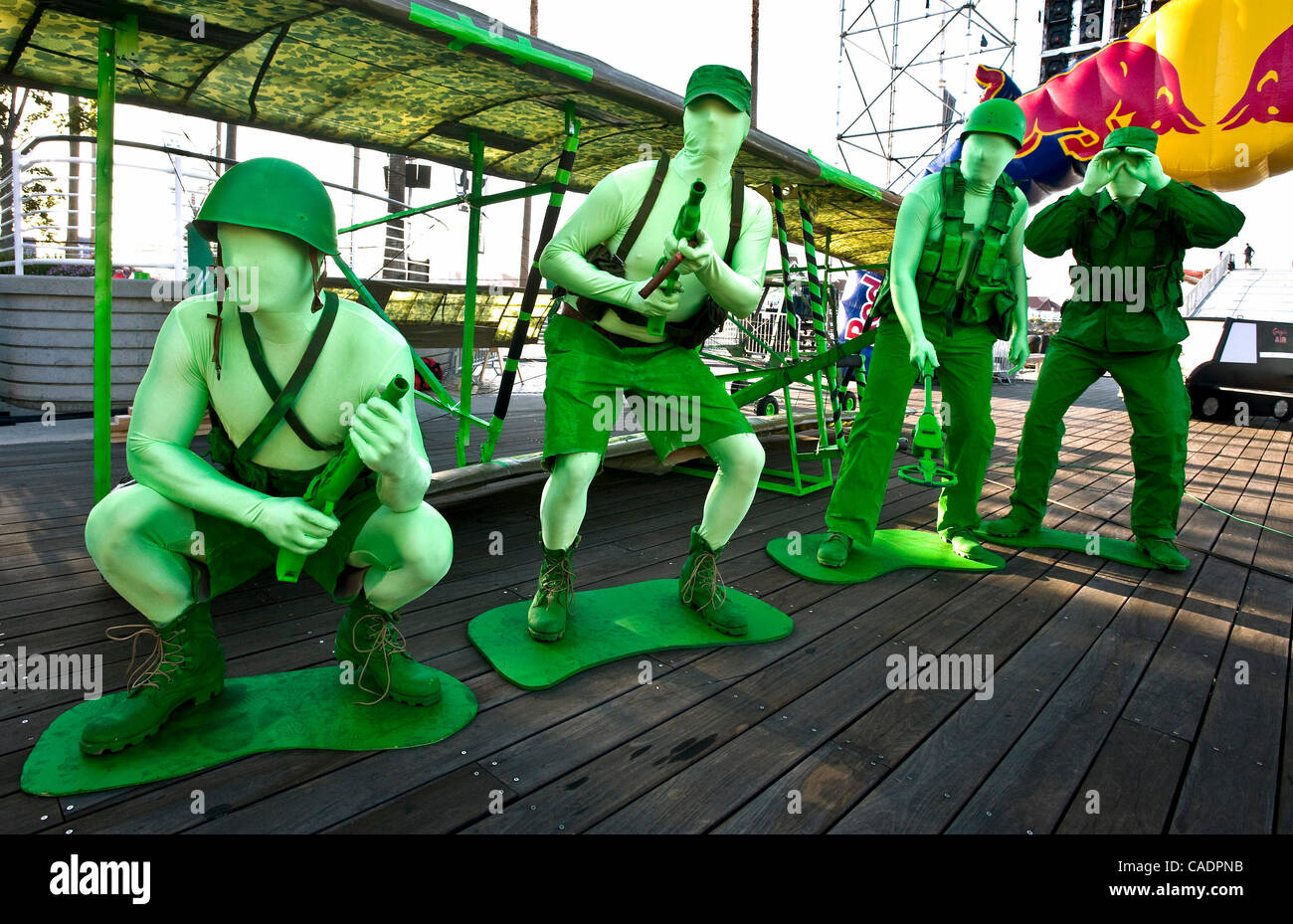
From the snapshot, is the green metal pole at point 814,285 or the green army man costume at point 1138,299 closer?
the green army man costume at point 1138,299

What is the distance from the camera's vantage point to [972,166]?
3414 millimetres

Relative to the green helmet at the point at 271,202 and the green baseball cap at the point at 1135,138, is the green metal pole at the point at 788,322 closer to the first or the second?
the green baseball cap at the point at 1135,138

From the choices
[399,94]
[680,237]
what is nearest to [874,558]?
[680,237]

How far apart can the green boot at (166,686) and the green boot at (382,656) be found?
323mm

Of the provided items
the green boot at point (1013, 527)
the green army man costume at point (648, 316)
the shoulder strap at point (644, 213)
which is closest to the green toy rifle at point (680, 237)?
the green army man costume at point (648, 316)

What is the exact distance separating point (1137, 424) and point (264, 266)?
3733mm

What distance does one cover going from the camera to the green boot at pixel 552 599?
8.15ft

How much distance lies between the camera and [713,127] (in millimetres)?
2373

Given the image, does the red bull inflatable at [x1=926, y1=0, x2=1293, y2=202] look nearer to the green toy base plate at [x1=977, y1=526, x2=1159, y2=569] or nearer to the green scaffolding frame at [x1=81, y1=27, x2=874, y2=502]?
the green scaffolding frame at [x1=81, y1=27, x2=874, y2=502]

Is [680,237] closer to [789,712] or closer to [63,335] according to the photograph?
[789,712]

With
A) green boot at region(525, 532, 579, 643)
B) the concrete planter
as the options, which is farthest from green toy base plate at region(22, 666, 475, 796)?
the concrete planter
